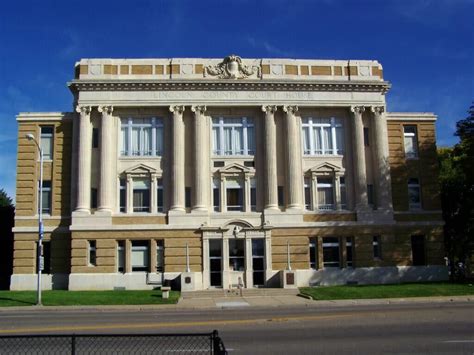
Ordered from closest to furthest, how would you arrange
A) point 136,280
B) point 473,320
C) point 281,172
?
point 473,320 → point 136,280 → point 281,172

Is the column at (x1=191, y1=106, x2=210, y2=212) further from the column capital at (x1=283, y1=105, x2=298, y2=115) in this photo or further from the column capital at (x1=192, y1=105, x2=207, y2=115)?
the column capital at (x1=283, y1=105, x2=298, y2=115)

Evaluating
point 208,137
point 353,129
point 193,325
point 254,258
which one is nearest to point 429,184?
point 353,129

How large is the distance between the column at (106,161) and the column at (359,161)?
61.9 feet

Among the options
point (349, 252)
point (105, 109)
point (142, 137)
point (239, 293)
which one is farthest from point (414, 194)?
point (105, 109)

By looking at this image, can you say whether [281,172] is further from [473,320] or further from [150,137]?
[473,320]

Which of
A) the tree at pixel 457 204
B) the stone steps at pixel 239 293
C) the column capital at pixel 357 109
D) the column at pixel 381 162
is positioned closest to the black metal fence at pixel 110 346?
the stone steps at pixel 239 293

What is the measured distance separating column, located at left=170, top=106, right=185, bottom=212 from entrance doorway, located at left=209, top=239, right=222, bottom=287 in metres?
3.54

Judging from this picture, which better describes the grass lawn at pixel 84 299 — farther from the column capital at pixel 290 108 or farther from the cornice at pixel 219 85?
the column capital at pixel 290 108

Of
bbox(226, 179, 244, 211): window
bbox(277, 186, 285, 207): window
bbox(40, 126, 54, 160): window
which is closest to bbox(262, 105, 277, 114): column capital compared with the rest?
bbox(226, 179, 244, 211): window

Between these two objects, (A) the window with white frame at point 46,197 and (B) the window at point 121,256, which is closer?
(B) the window at point 121,256

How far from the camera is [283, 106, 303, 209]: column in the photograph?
140 ft

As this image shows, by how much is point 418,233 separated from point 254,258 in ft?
43.3

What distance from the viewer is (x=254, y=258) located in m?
42.1

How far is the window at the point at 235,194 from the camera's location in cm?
4316
